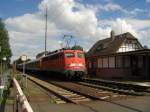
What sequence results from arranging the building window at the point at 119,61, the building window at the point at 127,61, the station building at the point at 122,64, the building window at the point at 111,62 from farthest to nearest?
the building window at the point at 111,62, the building window at the point at 119,61, the building window at the point at 127,61, the station building at the point at 122,64

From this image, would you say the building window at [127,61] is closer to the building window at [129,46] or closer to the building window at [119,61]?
the building window at [119,61]

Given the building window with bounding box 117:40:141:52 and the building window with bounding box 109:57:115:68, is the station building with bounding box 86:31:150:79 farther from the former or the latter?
the building window with bounding box 117:40:141:52

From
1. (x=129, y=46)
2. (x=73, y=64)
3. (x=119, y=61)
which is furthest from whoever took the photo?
(x=129, y=46)

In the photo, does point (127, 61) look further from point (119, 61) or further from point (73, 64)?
point (73, 64)

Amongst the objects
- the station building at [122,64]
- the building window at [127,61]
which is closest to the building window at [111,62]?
the station building at [122,64]

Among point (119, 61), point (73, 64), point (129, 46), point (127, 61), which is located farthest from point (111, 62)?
point (129, 46)

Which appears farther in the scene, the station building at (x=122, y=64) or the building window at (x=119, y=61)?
the building window at (x=119, y=61)

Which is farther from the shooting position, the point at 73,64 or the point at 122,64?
the point at 122,64

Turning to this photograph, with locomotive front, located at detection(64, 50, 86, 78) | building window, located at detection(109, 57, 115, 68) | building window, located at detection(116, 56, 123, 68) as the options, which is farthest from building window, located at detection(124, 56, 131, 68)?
locomotive front, located at detection(64, 50, 86, 78)

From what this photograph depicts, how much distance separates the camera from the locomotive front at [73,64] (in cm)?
3341

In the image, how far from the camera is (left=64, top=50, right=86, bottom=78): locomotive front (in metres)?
33.4

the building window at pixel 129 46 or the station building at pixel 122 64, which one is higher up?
the building window at pixel 129 46

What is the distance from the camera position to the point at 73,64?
3394 centimetres

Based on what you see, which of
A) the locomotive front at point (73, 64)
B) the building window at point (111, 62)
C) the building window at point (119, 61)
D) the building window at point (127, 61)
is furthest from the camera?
the building window at point (111, 62)
